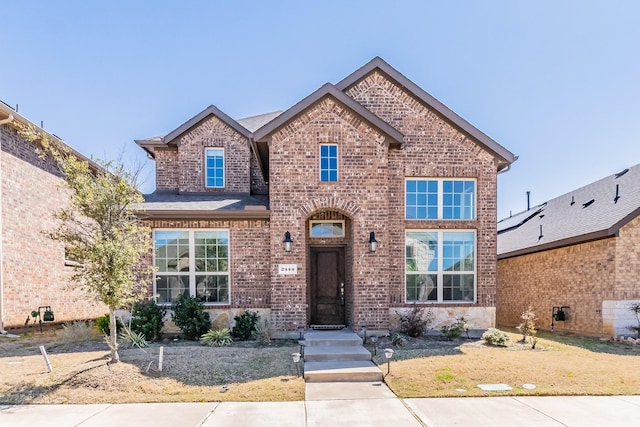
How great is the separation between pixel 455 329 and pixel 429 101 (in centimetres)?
621

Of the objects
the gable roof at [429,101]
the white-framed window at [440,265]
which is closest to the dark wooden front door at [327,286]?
the white-framed window at [440,265]

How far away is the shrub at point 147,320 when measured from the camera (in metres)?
9.28

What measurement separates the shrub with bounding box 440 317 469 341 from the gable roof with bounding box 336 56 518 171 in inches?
182

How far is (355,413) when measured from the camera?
5.20 meters

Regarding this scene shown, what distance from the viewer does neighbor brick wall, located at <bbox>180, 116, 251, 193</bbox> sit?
12.2m

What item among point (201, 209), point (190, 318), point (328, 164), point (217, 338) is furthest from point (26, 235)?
point (328, 164)

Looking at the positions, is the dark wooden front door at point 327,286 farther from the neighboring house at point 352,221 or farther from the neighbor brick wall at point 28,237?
the neighbor brick wall at point 28,237

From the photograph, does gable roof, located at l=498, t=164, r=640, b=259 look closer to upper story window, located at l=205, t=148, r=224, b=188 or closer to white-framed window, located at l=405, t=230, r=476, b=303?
white-framed window, located at l=405, t=230, r=476, b=303

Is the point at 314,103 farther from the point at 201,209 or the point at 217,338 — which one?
the point at 217,338

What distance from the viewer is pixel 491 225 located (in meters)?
10.3

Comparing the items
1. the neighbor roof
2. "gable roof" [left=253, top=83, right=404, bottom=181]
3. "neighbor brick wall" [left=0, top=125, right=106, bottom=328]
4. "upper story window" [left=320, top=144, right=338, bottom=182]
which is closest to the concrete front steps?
the neighbor roof

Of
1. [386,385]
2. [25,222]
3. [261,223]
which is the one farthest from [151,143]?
[386,385]

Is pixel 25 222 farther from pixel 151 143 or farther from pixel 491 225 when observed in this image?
pixel 491 225

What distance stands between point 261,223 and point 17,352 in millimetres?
6337
